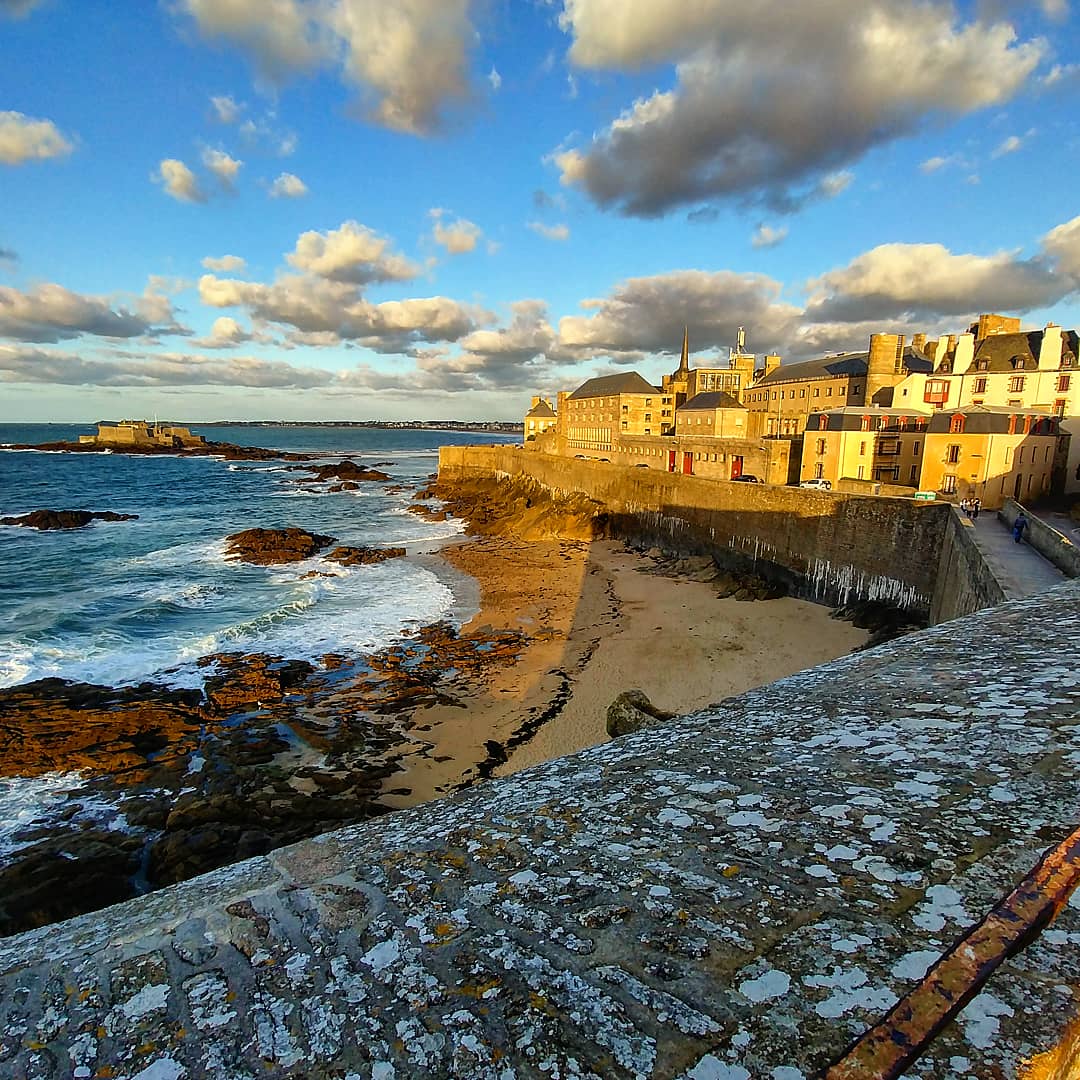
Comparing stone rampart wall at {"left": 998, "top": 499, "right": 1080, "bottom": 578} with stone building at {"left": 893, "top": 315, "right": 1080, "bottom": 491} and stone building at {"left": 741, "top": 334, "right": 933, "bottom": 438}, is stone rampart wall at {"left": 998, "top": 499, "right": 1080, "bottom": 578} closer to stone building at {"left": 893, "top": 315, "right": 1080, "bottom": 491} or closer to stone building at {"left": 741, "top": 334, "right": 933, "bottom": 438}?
stone building at {"left": 893, "top": 315, "right": 1080, "bottom": 491}

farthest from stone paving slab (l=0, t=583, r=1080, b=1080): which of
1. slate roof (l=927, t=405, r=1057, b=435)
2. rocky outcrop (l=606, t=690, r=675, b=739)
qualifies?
slate roof (l=927, t=405, r=1057, b=435)

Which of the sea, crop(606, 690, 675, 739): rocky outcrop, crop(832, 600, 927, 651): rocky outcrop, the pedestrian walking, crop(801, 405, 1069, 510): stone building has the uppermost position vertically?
crop(801, 405, 1069, 510): stone building

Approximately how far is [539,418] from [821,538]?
2760 inches

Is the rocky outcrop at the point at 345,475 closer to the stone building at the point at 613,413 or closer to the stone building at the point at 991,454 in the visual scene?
the stone building at the point at 613,413

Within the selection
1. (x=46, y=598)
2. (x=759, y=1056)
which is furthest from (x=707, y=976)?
(x=46, y=598)

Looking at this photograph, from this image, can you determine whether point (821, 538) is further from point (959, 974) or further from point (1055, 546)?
point (959, 974)

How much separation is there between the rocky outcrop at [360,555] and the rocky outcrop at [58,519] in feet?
72.9

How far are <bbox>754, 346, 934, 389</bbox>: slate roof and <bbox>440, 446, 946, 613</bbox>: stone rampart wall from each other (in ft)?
77.0

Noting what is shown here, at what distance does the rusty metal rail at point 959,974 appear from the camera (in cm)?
140

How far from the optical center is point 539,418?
89.9 meters

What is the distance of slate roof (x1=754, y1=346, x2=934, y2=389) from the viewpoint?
146 ft

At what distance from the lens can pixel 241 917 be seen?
2.38m

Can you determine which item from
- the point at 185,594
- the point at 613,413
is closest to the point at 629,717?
the point at 185,594

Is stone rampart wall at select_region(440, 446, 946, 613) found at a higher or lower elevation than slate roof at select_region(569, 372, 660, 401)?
lower
